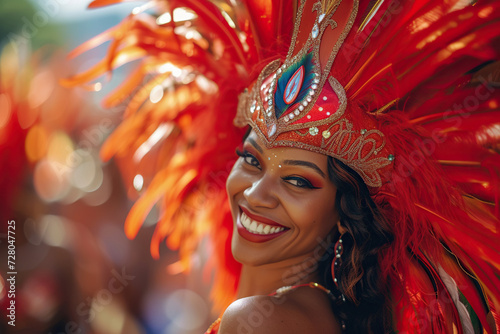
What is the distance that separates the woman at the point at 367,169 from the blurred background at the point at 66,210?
102 centimetres

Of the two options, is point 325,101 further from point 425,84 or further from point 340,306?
point 340,306

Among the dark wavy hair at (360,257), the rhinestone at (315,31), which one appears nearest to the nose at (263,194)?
the dark wavy hair at (360,257)

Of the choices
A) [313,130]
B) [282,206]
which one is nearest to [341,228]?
[282,206]

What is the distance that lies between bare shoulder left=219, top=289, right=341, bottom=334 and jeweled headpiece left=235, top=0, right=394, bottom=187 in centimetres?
49

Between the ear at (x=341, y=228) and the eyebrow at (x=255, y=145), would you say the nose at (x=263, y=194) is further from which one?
the ear at (x=341, y=228)

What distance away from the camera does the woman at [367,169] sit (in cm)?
Result: 152

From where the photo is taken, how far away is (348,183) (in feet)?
5.42

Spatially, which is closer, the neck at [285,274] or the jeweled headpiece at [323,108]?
the jeweled headpiece at [323,108]

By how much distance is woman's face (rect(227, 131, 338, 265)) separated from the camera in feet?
5.44

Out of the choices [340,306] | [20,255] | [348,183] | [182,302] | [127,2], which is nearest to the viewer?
[348,183]

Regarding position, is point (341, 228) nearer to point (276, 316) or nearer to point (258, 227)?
point (258, 227)

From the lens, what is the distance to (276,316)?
58.5 inches

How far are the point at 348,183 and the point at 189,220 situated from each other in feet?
3.81

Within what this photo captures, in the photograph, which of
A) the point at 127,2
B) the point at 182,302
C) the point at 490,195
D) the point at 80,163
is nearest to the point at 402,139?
the point at 490,195
